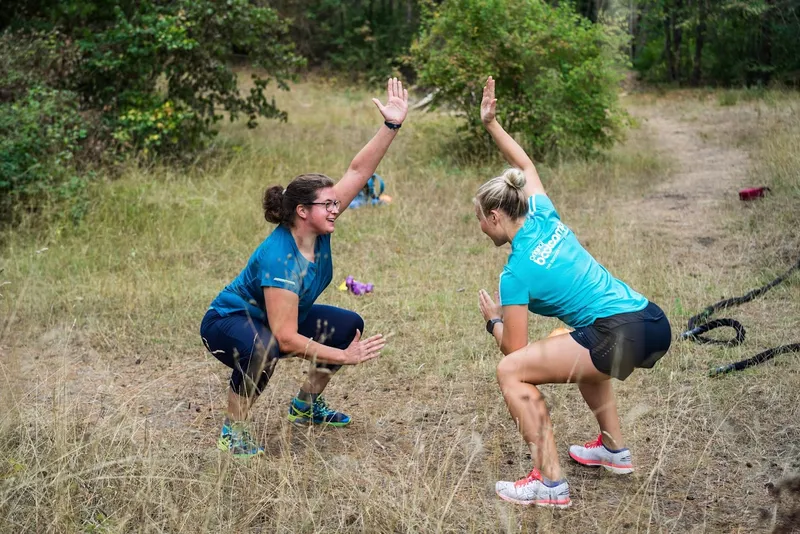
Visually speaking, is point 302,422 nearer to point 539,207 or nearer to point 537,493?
point 537,493

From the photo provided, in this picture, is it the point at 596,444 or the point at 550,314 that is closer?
the point at 550,314

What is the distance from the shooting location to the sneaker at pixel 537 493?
3.60 metres

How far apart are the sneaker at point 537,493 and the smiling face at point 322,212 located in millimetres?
1390

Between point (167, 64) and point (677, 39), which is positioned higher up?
point (167, 64)

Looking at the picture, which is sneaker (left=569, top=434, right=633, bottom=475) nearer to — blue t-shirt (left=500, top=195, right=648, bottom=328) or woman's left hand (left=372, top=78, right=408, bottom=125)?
blue t-shirt (left=500, top=195, right=648, bottom=328)

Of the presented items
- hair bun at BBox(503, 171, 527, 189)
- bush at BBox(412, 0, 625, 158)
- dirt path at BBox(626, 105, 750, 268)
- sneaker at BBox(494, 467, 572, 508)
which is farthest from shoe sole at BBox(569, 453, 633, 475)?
bush at BBox(412, 0, 625, 158)

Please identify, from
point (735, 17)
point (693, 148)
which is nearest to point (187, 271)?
point (693, 148)

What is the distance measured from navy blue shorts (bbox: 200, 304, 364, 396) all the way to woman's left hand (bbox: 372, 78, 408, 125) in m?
1.00

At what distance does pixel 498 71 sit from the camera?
11.9 meters

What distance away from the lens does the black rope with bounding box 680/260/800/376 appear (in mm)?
→ 5066

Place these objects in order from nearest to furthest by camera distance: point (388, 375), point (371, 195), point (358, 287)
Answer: point (388, 375)
point (358, 287)
point (371, 195)

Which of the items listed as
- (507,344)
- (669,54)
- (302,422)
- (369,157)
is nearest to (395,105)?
(369,157)

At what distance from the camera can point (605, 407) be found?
395 centimetres

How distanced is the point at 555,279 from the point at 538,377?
41 centimetres
